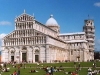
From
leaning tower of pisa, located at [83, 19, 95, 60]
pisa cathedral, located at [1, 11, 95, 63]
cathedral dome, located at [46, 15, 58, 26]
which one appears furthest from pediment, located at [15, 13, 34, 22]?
leaning tower of pisa, located at [83, 19, 95, 60]

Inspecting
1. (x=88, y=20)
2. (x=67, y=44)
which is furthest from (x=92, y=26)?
(x=67, y=44)

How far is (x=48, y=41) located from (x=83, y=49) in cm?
2592

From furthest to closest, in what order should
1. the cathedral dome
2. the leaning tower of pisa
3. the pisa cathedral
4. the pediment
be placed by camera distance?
1. the leaning tower of pisa
2. the cathedral dome
3. the pediment
4. the pisa cathedral

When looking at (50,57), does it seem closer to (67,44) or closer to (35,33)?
(35,33)

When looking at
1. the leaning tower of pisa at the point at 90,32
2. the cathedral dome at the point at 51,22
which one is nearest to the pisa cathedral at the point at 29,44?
the cathedral dome at the point at 51,22

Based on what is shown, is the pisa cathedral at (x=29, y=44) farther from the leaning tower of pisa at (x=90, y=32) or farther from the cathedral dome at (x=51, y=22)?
the leaning tower of pisa at (x=90, y=32)

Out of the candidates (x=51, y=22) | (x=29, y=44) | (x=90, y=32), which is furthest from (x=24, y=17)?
(x=90, y=32)

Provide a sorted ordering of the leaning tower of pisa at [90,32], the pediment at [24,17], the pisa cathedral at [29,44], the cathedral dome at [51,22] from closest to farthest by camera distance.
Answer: the pisa cathedral at [29,44] < the pediment at [24,17] < the cathedral dome at [51,22] < the leaning tower of pisa at [90,32]

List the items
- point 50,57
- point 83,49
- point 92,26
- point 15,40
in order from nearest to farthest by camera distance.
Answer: point 50,57 < point 15,40 < point 83,49 < point 92,26

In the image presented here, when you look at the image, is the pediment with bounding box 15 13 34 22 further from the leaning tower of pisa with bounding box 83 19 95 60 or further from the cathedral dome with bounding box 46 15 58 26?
the leaning tower of pisa with bounding box 83 19 95 60

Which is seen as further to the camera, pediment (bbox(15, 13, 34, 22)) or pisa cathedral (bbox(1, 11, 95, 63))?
pediment (bbox(15, 13, 34, 22))

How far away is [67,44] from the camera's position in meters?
100

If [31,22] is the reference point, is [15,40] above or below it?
below

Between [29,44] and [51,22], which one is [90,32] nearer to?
[51,22]
